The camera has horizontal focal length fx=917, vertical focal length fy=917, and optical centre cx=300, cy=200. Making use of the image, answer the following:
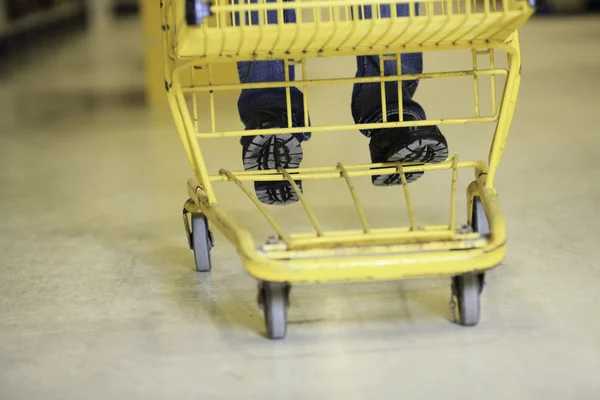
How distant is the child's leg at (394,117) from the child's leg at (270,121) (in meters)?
0.16

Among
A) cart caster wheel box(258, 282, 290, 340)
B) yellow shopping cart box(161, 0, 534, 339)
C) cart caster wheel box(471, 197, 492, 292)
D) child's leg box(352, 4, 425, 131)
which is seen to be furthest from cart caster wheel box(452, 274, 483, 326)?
child's leg box(352, 4, 425, 131)

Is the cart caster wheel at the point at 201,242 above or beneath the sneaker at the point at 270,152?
beneath

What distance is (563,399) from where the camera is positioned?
4.49 ft

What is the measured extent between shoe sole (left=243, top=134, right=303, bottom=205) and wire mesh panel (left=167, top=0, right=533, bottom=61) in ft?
1.20

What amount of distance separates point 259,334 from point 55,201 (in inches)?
51.6

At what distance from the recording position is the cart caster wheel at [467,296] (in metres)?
1.62

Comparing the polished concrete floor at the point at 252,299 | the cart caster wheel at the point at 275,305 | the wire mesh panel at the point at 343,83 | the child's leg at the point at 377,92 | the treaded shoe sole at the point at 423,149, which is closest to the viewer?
the polished concrete floor at the point at 252,299

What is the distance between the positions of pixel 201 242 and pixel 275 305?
477 millimetres

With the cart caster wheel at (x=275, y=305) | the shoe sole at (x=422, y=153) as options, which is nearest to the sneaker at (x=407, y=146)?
the shoe sole at (x=422, y=153)

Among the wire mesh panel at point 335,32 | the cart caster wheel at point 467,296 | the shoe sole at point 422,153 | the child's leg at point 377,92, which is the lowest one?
the cart caster wheel at point 467,296

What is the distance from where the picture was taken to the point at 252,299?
1867mm

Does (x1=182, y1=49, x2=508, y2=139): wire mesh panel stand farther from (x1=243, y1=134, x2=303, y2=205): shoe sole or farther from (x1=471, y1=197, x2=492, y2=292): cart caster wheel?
(x1=471, y1=197, x2=492, y2=292): cart caster wheel

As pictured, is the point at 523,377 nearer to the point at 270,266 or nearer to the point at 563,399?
the point at 563,399

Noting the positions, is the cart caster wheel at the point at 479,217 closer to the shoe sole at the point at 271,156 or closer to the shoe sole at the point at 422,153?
the shoe sole at the point at 422,153
